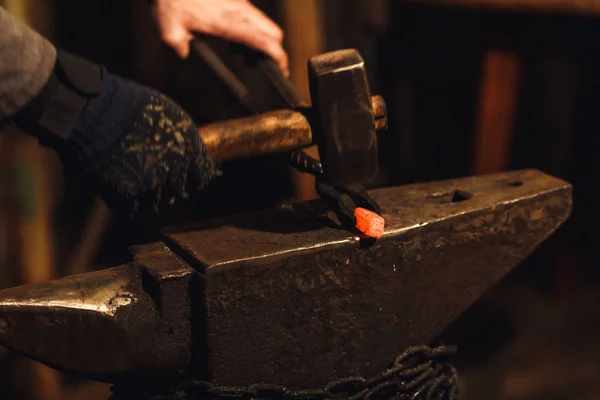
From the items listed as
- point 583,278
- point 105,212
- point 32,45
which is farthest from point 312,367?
point 583,278

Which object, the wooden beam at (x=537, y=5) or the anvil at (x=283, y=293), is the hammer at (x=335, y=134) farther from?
the wooden beam at (x=537, y=5)

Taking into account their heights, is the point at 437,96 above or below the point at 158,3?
below

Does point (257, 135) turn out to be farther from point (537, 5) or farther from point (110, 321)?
point (537, 5)

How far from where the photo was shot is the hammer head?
138 cm

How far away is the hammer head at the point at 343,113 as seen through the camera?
1.38 metres

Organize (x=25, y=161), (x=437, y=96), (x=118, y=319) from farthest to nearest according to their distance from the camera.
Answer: (x=437, y=96), (x=25, y=161), (x=118, y=319)

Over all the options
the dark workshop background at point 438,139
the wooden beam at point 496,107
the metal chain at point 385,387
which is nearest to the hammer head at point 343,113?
the metal chain at point 385,387

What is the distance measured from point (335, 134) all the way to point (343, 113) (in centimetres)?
4

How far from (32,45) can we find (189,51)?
489 millimetres

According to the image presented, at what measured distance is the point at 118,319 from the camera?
1.29 metres

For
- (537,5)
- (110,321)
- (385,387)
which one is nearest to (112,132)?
(110,321)

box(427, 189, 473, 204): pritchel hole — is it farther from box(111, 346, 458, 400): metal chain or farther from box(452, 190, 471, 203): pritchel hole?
box(111, 346, 458, 400): metal chain

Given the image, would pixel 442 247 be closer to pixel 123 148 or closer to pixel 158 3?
pixel 123 148

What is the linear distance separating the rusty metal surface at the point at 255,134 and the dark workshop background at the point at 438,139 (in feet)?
3.78
